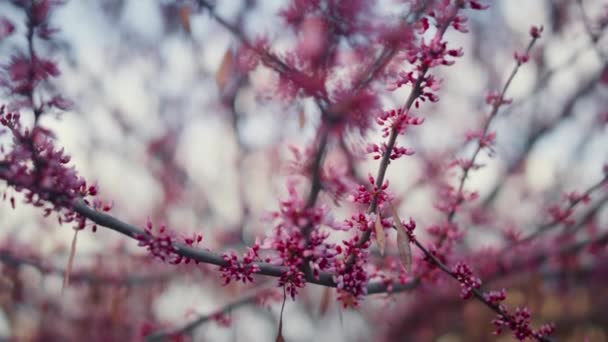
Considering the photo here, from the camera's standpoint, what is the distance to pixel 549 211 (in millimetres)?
2344

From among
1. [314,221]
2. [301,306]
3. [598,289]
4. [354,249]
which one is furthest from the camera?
[301,306]

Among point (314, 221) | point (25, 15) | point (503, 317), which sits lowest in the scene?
point (503, 317)

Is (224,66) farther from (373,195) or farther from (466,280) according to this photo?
(466,280)

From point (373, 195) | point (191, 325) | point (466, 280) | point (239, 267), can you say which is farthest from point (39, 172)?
point (191, 325)

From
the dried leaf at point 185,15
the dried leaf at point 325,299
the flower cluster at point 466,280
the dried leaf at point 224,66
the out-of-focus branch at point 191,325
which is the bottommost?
the flower cluster at point 466,280

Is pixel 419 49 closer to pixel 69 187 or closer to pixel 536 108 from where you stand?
pixel 69 187

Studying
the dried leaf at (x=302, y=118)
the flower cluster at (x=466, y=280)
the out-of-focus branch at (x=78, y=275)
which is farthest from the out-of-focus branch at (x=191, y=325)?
the flower cluster at (x=466, y=280)

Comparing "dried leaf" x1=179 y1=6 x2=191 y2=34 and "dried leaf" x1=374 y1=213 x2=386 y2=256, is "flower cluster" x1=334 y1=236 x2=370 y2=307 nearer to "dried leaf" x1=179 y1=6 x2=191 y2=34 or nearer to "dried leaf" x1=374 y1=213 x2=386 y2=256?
"dried leaf" x1=374 y1=213 x2=386 y2=256

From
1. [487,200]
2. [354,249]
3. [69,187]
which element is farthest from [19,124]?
[487,200]

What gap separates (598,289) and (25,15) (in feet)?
25.6

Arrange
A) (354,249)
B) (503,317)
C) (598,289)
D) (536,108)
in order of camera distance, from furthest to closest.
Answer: (598,289) < (536,108) < (503,317) < (354,249)

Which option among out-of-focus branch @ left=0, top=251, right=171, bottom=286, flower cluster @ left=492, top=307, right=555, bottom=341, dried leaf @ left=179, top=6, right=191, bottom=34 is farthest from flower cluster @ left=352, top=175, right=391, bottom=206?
out-of-focus branch @ left=0, top=251, right=171, bottom=286

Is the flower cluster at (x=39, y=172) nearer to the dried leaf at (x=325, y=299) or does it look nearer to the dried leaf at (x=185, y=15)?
the dried leaf at (x=185, y=15)

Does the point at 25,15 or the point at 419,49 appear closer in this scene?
the point at 419,49
